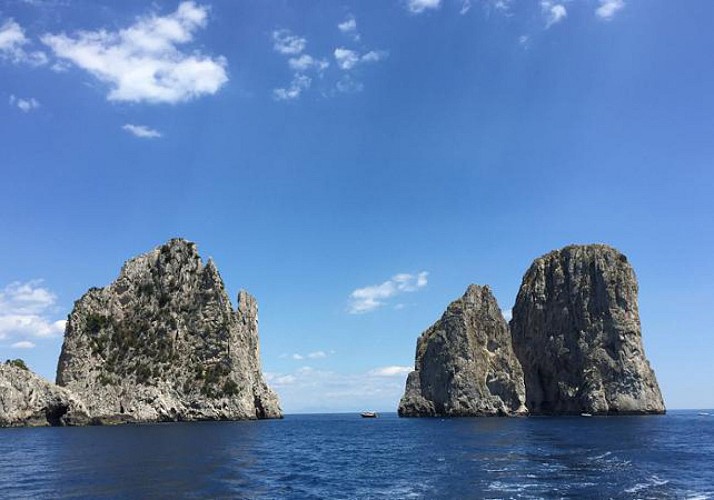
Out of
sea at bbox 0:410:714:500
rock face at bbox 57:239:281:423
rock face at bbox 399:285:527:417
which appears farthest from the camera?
rock face at bbox 399:285:527:417

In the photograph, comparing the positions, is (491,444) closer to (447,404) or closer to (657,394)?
(447,404)

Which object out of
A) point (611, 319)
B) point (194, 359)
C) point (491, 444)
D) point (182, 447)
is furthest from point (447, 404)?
point (182, 447)

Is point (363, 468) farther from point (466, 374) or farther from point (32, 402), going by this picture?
point (466, 374)

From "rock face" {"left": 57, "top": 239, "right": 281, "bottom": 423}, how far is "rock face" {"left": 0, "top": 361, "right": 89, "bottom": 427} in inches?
265

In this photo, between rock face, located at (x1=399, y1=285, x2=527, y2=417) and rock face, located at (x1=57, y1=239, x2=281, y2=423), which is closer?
rock face, located at (x1=57, y1=239, x2=281, y2=423)

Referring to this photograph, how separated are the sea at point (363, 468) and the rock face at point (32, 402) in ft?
141

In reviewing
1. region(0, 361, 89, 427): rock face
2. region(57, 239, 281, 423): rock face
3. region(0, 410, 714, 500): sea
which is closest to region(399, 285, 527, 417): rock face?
region(57, 239, 281, 423): rock face

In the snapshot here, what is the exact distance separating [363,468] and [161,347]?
113028 millimetres

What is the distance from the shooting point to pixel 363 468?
61.4 m

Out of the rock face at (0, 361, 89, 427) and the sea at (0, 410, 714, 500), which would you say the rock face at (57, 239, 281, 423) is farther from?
the sea at (0, 410, 714, 500)

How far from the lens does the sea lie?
44781mm

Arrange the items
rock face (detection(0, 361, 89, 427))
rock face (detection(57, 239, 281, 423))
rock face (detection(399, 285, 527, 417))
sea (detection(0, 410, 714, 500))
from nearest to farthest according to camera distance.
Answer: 1. sea (detection(0, 410, 714, 500))
2. rock face (detection(0, 361, 89, 427))
3. rock face (detection(57, 239, 281, 423))
4. rock face (detection(399, 285, 527, 417))

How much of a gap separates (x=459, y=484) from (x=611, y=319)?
530ft

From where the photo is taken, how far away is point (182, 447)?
8019 cm
